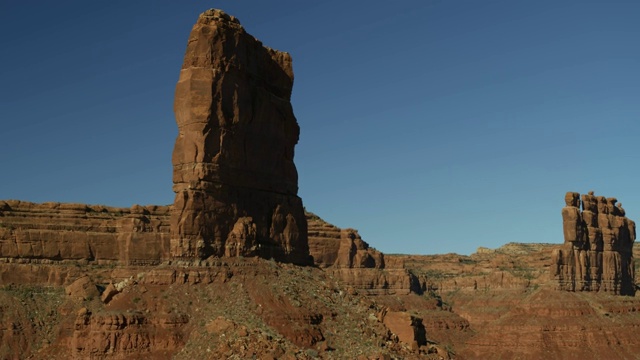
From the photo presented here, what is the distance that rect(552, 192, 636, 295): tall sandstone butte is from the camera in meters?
142

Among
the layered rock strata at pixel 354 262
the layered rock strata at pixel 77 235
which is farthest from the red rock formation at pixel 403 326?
the layered rock strata at pixel 354 262

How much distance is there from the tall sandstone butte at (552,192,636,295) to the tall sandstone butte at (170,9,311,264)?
77.3 m

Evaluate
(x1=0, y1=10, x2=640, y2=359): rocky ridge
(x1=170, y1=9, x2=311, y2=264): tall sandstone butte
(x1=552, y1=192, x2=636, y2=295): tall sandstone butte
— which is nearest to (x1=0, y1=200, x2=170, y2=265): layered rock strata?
(x1=0, y1=10, x2=640, y2=359): rocky ridge

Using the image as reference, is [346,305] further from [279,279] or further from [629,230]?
[629,230]

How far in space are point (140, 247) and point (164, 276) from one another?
88.2 ft

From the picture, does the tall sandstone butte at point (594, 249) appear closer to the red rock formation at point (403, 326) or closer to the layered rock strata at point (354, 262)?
the layered rock strata at point (354, 262)

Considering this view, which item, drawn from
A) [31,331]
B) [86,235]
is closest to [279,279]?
[31,331]

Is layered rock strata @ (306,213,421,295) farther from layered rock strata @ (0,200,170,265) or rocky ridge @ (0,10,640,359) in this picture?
rocky ridge @ (0,10,640,359)

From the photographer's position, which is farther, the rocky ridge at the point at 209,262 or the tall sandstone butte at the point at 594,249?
the tall sandstone butte at the point at 594,249

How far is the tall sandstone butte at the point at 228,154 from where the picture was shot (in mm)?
65500

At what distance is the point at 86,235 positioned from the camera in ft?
292

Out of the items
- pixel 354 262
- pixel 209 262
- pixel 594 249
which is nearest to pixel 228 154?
pixel 209 262

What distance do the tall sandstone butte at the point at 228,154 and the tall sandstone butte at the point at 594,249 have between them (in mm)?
77255

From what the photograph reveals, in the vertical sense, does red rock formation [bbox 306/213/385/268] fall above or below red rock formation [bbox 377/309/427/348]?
above
